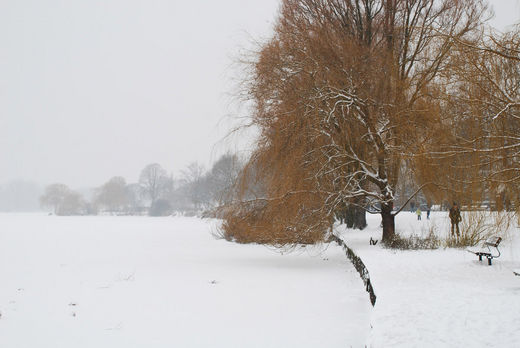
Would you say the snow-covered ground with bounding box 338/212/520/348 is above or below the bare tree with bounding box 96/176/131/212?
below

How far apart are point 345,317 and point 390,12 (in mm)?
13744

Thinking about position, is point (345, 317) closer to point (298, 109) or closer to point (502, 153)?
point (502, 153)

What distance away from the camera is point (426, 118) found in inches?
581

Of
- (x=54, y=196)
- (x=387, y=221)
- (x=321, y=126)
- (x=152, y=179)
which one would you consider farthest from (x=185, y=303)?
(x=54, y=196)

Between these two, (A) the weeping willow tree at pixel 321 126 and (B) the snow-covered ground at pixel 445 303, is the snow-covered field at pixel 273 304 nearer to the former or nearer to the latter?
(B) the snow-covered ground at pixel 445 303

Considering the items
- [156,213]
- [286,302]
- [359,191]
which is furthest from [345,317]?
[156,213]

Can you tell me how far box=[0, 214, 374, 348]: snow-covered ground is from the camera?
7797 mm

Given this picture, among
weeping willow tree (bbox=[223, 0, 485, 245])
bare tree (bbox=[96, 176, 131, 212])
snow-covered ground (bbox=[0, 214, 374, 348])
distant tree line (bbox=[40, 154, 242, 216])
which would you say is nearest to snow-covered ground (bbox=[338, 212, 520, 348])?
snow-covered ground (bbox=[0, 214, 374, 348])

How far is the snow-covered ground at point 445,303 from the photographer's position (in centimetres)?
538

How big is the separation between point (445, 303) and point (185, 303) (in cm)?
590

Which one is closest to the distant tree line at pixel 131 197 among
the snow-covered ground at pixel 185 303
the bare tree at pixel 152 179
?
the bare tree at pixel 152 179

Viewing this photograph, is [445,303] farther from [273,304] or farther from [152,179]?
[152,179]

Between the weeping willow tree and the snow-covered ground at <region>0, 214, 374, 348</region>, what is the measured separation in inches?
75.4

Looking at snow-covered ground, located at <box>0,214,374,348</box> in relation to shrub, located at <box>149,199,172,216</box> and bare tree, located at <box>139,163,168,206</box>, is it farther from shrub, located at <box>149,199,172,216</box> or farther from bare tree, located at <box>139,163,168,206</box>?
bare tree, located at <box>139,163,168,206</box>
